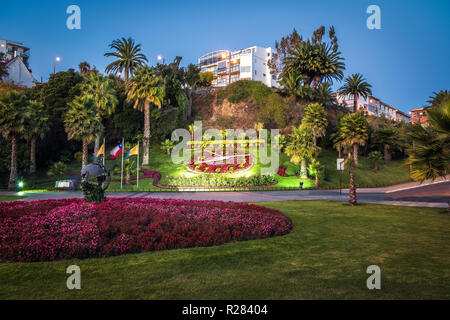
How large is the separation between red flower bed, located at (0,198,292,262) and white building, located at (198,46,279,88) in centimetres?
6715

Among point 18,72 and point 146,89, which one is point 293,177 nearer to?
point 146,89

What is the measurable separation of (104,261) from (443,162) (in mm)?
13149

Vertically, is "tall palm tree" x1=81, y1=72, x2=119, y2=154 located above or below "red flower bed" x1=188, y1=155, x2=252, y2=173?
above

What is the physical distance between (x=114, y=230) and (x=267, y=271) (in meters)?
4.83

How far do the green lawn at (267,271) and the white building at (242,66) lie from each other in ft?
224

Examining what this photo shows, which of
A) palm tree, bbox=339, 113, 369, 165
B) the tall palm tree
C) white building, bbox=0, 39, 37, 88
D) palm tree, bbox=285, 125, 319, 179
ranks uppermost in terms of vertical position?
white building, bbox=0, 39, 37, 88

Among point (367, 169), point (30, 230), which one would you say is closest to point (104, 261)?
point (30, 230)

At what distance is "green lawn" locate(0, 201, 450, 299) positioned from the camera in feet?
15.8

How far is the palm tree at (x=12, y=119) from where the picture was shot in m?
32.1

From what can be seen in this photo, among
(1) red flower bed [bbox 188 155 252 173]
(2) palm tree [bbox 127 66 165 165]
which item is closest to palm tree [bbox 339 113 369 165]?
(1) red flower bed [bbox 188 155 252 173]

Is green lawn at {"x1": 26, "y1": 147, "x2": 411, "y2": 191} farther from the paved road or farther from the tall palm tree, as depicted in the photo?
the tall palm tree

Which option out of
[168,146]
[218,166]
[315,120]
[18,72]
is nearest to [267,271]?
[218,166]
